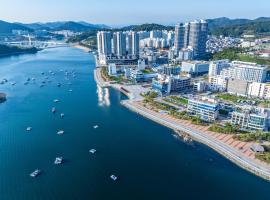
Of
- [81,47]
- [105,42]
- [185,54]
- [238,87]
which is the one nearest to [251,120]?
[238,87]

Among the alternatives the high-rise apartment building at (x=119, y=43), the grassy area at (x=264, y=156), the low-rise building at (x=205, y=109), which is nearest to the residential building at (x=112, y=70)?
the high-rise apartment building at (x=119, y=43)

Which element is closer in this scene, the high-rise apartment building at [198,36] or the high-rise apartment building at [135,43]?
the high-rise apartment building at [135,43]

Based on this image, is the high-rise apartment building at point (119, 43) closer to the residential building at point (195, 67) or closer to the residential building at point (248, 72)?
the residential building at point (195, 67)

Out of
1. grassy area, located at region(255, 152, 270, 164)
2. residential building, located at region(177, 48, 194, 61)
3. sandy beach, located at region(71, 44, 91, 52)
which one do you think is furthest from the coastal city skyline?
sandy beach, located at region(71, 44, 91, 52)

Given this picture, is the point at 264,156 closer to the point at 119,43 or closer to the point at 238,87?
the point at 238,87

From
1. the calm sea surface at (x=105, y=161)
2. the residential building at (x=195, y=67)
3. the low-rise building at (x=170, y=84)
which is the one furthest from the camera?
the residential building at (x=195, y=67)

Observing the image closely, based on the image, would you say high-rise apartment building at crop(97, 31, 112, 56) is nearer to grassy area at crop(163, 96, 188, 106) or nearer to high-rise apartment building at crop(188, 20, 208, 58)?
high-rise apartment building at crop(188, 20, 208, 58)

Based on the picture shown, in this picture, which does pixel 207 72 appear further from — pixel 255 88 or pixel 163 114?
pixel 163 114

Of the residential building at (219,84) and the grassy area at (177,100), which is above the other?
the residential building at (219,84)
